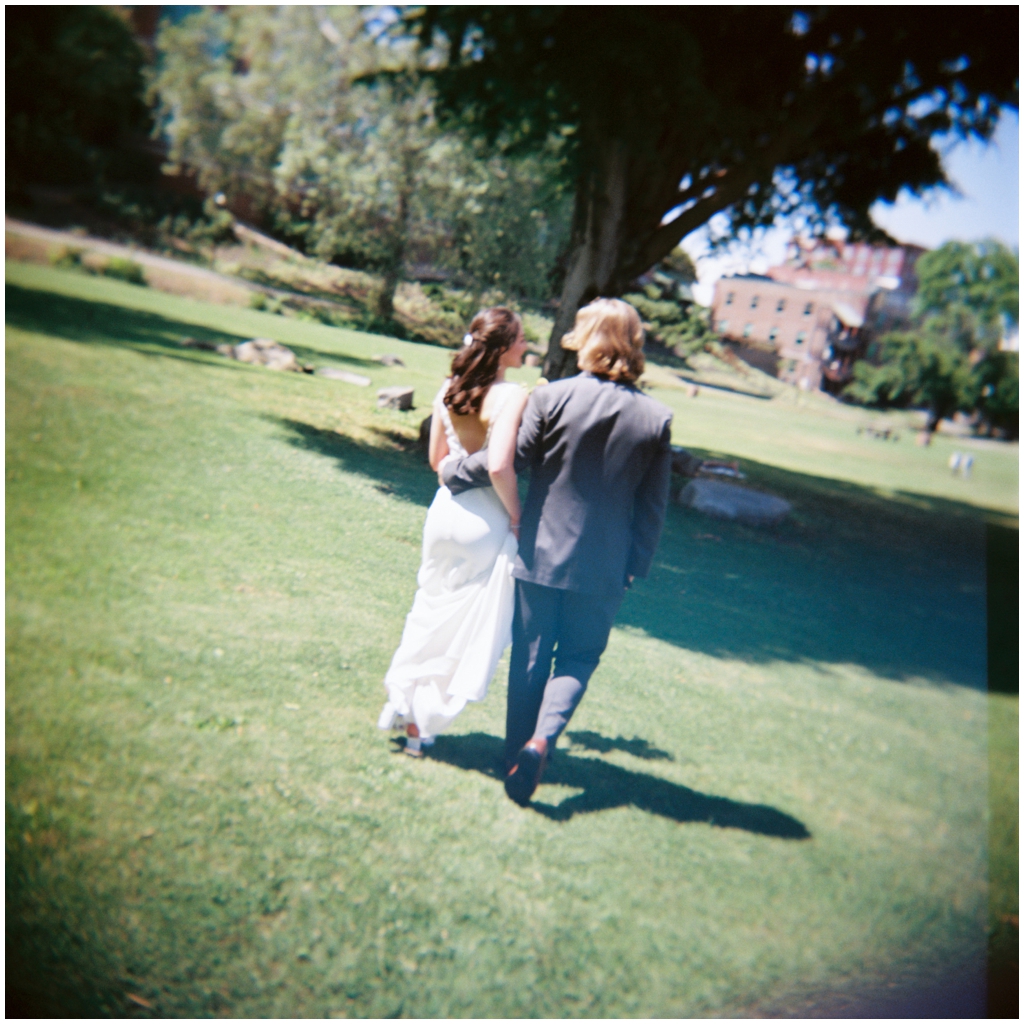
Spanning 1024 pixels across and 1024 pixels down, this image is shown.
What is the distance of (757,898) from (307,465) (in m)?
6.18

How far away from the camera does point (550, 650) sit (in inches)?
137

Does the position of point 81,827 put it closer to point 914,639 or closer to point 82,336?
point 914,639


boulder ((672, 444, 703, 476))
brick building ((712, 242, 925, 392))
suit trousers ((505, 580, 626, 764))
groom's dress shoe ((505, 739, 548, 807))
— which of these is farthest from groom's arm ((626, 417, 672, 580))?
brick building ((712, 242, 925, 392))

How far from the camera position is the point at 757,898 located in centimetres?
329

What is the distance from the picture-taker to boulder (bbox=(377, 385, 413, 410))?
10.8 meters

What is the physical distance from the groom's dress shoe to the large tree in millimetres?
6812

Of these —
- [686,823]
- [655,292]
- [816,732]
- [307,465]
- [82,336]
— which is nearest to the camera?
[686,823]

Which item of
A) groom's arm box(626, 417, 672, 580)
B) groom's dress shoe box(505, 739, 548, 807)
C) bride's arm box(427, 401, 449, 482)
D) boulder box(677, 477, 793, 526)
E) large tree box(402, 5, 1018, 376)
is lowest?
groom's dress shoe box(505, 739, 548, 807)

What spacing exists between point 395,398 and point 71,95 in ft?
17.1

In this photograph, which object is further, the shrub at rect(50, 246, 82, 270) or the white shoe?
the shrub at rect(50, 246, 82, 270)

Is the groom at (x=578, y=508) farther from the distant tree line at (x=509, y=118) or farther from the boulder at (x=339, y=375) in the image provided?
the boulder at (x=339, y=375)

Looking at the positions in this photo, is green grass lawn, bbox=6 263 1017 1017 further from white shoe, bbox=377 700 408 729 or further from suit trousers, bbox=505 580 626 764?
suit trousers, bbox=505 580 626 764

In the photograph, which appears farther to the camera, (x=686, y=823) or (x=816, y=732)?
(x=816, y=732)

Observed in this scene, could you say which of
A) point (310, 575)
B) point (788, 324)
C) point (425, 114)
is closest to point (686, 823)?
point (310, 575)
